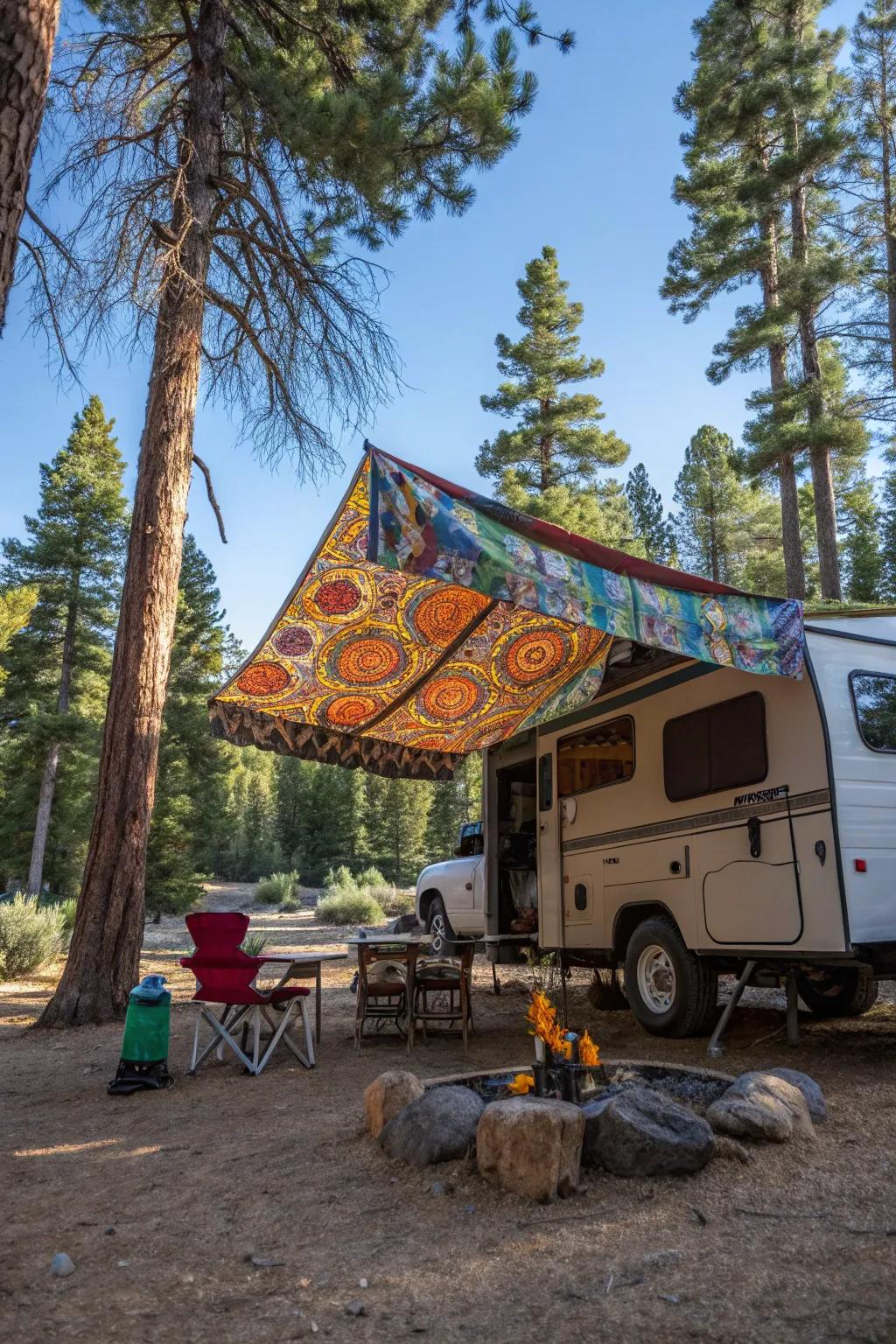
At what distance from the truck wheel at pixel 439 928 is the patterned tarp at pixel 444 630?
2604 millimetres

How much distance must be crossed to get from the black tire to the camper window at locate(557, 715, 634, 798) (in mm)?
2118

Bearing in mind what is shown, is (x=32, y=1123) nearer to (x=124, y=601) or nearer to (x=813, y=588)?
(x=124, y=601)

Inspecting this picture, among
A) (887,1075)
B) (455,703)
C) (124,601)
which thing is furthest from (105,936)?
(887,1075)

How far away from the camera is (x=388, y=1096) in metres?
4.18

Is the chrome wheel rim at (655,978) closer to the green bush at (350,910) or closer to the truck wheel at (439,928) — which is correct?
the truck wheel at (439,928)

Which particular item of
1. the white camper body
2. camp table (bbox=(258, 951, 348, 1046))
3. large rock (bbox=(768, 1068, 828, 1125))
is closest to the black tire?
the white camper body

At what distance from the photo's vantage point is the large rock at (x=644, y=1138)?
352 centimetres

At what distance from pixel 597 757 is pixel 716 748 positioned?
159 centimetres

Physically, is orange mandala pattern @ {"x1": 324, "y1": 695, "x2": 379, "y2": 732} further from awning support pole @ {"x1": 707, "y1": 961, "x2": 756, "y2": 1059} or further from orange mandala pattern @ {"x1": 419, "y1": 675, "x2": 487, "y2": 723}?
awning support pole @ {"x1": 707, "y1": 961, "x2": 756, "y2": 1059}

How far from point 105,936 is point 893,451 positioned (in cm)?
1754

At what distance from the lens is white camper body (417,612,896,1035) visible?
5.27 metres

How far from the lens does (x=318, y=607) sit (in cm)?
582

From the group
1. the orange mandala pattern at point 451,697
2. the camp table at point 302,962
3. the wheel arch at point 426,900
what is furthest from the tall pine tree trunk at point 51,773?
the camp table at point 302,962

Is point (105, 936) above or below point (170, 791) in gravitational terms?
below
